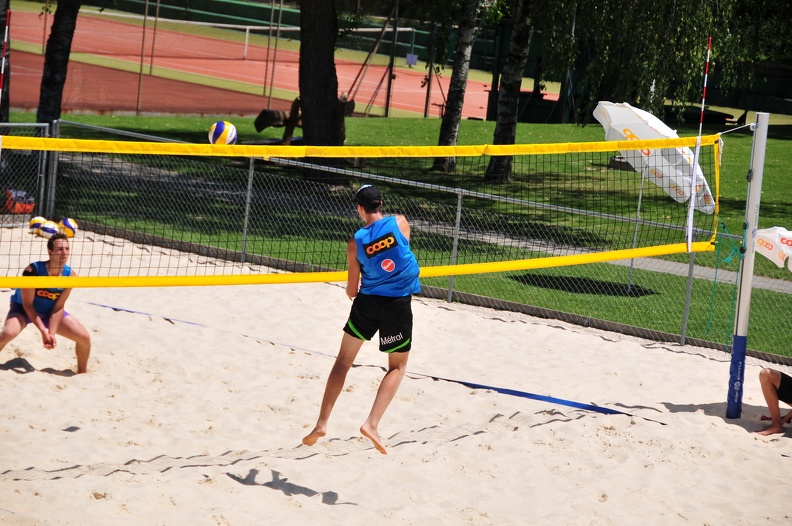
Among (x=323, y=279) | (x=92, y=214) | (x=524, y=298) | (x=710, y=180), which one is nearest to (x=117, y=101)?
(x=92, y=214)

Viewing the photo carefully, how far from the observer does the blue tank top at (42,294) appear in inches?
285

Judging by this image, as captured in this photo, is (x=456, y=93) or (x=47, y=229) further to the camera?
(x=456, y=93)

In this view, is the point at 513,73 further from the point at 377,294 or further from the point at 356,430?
the point at 377,294

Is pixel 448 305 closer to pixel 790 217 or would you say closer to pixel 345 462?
pixel 345 462

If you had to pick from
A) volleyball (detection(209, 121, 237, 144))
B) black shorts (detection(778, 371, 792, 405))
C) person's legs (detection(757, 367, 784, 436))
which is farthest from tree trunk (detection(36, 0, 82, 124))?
black shorts (detection(778, 371, 792, 405))

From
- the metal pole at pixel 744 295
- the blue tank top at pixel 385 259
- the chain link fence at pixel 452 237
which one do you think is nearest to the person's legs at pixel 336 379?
the blue tank top at pixel 385 259

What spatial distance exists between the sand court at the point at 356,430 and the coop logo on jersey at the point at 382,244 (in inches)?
58.0

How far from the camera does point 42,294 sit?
7336mm

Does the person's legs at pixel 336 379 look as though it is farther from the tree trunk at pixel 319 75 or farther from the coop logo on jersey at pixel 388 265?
the tree trunk at pixel 319 75

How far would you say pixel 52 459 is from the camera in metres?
6.07

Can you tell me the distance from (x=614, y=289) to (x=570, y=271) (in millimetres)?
780

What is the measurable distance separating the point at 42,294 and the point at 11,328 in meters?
0.34

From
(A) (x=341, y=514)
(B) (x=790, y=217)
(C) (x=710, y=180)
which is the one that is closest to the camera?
(A) (x=341, y=514)

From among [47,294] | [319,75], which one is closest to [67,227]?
[47,294]
